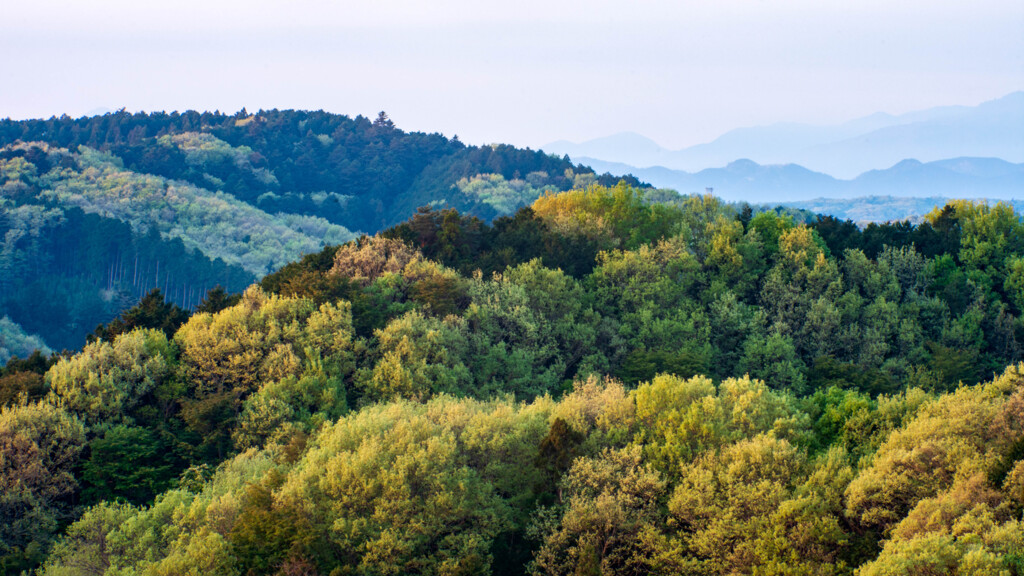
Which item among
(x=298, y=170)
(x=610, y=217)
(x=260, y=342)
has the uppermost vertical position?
(x=298, y=170)

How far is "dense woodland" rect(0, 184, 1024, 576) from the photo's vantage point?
28938 millimetres

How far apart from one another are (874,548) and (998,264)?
47.0m

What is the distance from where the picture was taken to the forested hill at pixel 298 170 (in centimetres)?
16600

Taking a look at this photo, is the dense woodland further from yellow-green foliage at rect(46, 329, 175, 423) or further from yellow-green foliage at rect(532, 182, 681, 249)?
yellow-green foliage at rect(532, 182, 681, 249)

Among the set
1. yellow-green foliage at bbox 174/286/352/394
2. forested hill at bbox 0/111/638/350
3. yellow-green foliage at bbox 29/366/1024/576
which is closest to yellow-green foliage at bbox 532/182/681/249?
yellow-green foliage at bbox 174/286/352/394

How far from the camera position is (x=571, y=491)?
3284 centimetres

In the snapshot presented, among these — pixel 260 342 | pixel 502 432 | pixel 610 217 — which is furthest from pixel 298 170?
pixel 502 432

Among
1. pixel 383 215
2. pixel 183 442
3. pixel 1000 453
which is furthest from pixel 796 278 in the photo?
pixel 383 215

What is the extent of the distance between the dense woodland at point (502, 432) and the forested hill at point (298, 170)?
105 meters

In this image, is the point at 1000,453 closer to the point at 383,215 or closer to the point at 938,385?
the point at 938,385

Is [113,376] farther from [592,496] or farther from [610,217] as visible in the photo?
[610,217]

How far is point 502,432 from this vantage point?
3441 cm

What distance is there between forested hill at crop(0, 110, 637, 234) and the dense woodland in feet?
344

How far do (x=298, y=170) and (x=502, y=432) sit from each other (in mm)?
168715
